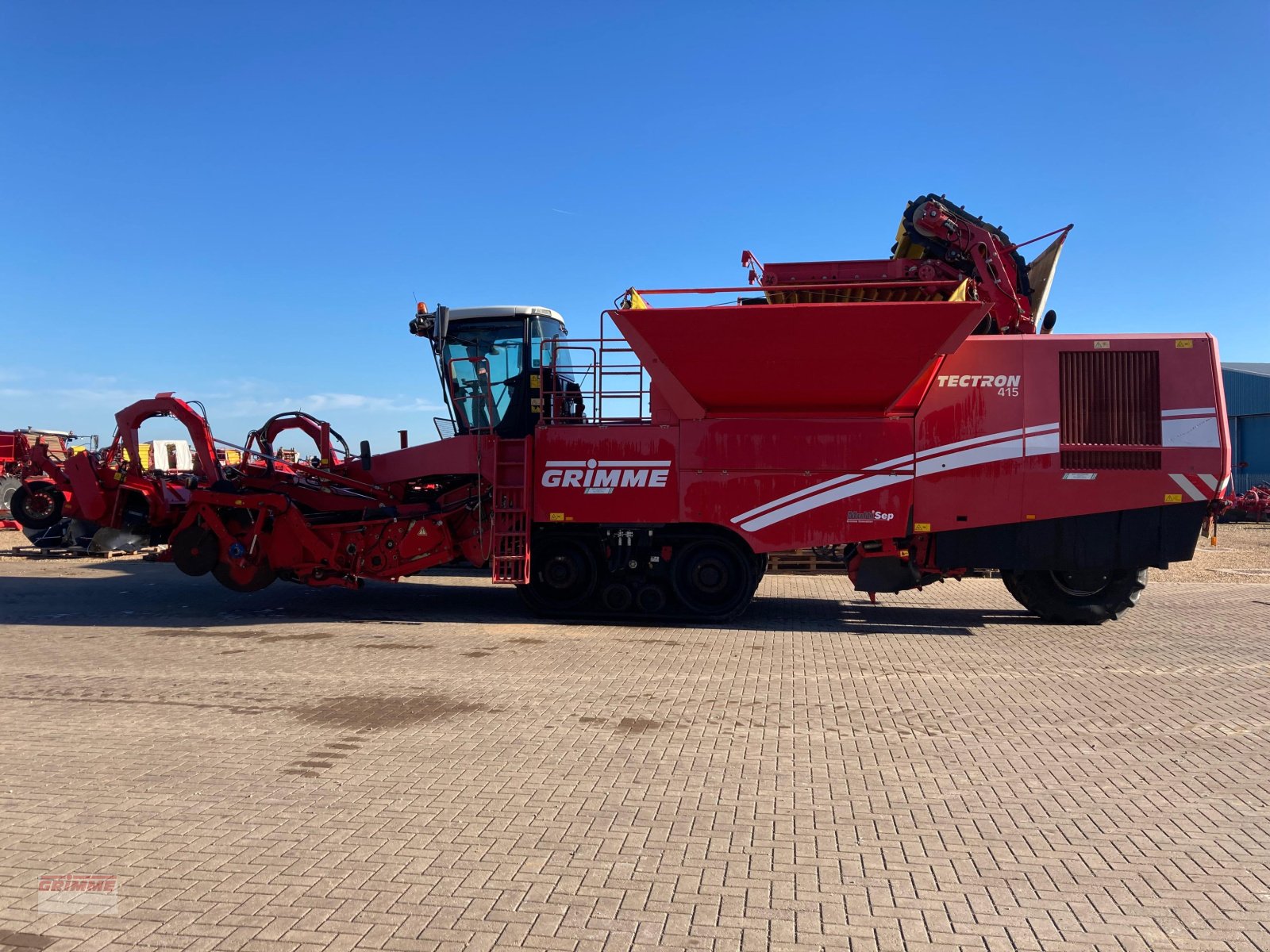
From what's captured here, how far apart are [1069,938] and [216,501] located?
987cm

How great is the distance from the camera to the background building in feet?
114

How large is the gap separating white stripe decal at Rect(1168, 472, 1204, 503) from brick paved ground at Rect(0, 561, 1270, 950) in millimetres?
1508

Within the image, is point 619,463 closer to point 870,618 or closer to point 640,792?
point 870,618

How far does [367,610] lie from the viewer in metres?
10.9

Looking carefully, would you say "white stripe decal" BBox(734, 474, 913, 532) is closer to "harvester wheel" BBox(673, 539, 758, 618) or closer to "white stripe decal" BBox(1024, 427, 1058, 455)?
"harvester wheel" BBox(673, 539, 758, 618)

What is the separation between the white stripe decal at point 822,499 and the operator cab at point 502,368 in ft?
8.44

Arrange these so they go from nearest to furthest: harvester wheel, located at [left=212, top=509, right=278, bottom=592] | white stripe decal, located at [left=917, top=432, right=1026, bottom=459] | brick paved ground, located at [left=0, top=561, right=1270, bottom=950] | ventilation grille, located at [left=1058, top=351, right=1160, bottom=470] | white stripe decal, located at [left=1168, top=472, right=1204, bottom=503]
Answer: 1. brick paved ground, located at [left=0, top=561, right=1270, bottom=950]
2. white stripe decal, located at [left=1168, top=472, right=1204, bottom=503]
3. ventilation grille, located at [left=1058, top=351, right=1160, bottom=470]
4. white stripe decal, located at [left=917, top=432, right=1026, bottom=459]
5. harvester wheel, located at [left=212, top=509, right=278, bottom=592]

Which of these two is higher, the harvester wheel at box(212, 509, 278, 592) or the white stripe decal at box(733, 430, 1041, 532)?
the white stripe decal at box(733, 430, 1041, 532)

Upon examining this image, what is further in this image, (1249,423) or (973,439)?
(1249,423)

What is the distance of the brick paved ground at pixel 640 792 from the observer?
3.25 meters

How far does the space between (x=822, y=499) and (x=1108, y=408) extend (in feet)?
10.4

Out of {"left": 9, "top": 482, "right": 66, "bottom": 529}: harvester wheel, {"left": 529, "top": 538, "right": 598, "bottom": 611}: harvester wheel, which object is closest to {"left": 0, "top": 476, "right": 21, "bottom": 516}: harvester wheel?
{"left": 9, "top": 482, "right": 66, "bottom": 529}: harvester wheel

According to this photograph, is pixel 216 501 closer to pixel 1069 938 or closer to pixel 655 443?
pixel 655 443

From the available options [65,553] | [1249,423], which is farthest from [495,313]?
[1249,423]
